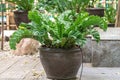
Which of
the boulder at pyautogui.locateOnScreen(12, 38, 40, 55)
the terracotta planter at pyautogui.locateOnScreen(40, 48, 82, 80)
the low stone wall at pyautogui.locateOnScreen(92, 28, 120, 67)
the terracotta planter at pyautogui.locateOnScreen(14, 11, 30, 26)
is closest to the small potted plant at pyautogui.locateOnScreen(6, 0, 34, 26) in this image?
the terracotta planter at pyautogui.locateOnScreen(14, 11, 30, 26)

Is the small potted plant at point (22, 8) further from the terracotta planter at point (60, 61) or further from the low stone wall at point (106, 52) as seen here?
the terracotta planter at point (60, 61)

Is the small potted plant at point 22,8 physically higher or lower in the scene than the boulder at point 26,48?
higher

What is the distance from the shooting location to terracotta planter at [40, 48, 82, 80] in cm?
361

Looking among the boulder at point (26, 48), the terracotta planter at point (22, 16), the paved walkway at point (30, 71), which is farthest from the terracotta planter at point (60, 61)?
the terracotta planter at point (22, 16)

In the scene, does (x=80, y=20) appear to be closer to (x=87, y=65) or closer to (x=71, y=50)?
(x=71, y=50)

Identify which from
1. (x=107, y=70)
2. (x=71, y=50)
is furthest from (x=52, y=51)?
(x=107, y=70)

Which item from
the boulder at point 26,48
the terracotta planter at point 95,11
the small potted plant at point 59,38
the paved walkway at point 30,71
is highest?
the terracotta planter at point 95,11

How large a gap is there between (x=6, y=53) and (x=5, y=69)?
1356 mm

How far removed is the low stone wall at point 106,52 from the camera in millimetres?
4492

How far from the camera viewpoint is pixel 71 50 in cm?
364

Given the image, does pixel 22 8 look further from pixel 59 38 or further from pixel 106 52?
pixel 59 38

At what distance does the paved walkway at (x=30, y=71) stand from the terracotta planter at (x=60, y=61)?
26cm

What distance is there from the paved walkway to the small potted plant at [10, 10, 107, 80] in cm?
31

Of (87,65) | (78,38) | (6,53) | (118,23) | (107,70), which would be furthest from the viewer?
(118,23)
